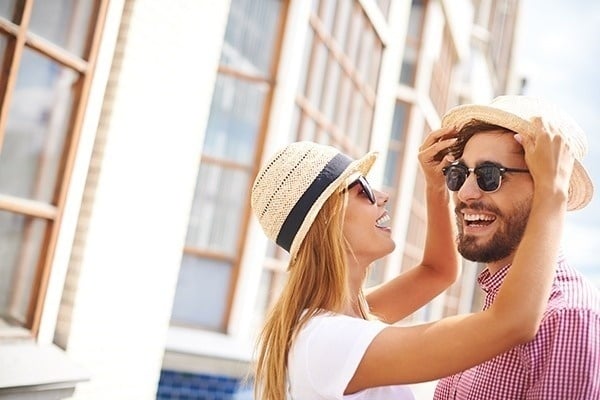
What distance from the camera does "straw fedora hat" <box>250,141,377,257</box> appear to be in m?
2.40

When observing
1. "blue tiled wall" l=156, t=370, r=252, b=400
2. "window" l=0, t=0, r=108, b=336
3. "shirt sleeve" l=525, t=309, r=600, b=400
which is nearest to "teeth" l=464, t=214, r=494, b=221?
"shirt sleeve" l=525, t=309, r=600, b=400

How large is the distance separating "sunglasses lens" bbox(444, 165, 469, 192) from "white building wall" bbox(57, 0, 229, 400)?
2600 millimetres

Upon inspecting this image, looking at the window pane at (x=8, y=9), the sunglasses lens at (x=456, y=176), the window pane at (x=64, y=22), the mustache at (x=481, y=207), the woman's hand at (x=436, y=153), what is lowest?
the mustache at (x=481, y=207)

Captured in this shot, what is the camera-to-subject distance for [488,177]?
208 cm

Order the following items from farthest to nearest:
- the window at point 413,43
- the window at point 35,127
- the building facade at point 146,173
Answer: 1. the window at point 413,43
2. the building facade at point 146,173
3. the window at point 35,127

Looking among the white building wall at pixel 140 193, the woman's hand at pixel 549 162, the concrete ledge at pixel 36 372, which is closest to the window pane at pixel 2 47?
the white building wall at pixel 140 193

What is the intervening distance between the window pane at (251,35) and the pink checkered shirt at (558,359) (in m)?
5.34

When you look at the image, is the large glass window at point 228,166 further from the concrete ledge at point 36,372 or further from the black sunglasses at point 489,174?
the black sunglasses at point 489,174

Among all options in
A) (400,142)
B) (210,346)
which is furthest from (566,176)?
(400,142)

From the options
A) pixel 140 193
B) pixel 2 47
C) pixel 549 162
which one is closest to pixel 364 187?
pixel 549 162

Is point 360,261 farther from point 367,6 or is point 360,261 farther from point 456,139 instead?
point 367,6

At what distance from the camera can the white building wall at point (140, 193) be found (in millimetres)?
4523

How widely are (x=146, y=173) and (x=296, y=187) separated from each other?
272cm

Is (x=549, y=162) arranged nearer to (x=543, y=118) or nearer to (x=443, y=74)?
(x=543, y=118)
